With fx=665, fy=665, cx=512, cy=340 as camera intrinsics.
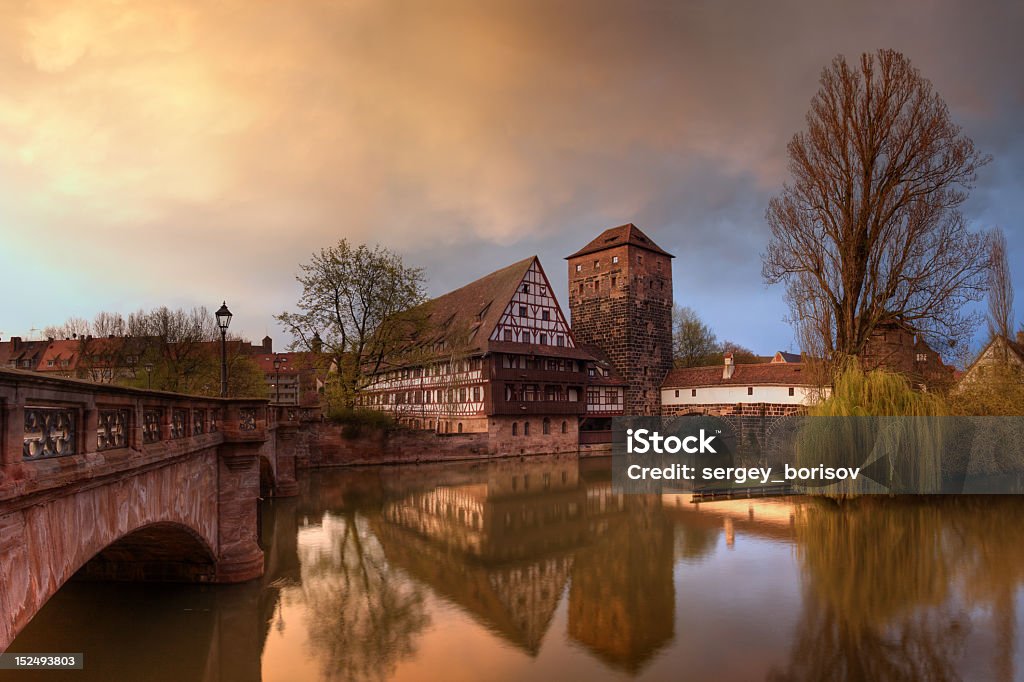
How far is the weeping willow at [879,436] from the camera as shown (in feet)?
62.5

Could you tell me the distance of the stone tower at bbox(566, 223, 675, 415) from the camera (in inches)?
1826

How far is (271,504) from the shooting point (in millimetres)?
21219

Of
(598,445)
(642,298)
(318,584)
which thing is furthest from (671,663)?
(642,298)

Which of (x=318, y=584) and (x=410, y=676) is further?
(x=318, y=584)

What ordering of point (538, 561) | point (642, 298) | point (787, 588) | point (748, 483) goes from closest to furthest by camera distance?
point (787, 588), point (538, 561), point (748, 483), point (642, 298)

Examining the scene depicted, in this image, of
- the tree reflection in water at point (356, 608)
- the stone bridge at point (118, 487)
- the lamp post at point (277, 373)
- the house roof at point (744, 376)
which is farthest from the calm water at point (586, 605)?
the lamp post at point (277, 373)

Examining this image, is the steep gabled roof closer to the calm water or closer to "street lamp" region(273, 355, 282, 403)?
the calm water

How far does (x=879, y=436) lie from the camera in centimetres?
1919

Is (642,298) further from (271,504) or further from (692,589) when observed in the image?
(692,589)

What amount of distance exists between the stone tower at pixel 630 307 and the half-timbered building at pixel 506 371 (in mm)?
3167

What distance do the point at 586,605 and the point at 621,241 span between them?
1499 inches

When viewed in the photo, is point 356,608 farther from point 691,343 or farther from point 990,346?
point 691,343

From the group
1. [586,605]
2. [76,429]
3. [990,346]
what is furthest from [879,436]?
[76,429]

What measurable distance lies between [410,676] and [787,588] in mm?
7121
